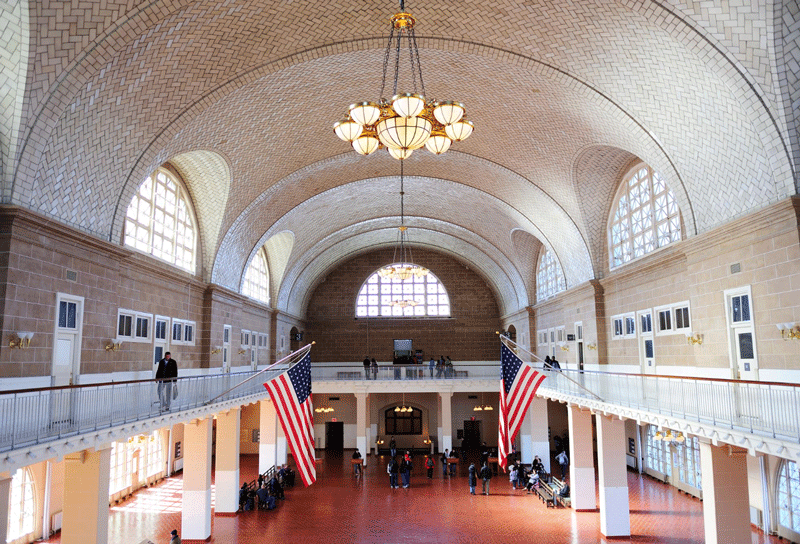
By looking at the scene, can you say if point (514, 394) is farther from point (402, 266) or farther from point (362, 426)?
point (362, 426)

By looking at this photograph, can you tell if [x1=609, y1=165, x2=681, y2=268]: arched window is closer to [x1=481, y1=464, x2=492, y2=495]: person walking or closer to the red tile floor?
the red tile floor

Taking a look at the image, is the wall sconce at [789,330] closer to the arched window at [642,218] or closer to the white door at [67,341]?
the arched window at [642,218]

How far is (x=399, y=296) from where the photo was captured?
39844 mm

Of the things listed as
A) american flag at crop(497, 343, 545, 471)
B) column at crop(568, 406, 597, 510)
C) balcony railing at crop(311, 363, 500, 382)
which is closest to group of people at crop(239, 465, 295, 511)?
balcony railing at crop(311, 363, 500, 382)

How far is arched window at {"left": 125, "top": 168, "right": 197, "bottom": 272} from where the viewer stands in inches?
663

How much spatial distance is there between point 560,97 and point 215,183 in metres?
11.3

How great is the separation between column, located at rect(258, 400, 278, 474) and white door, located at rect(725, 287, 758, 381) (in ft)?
61.6

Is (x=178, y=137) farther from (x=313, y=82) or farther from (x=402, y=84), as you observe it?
(x=402, y=84)

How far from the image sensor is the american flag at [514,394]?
14.4 m

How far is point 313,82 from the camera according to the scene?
53.7 feet

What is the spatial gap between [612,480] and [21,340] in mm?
15031

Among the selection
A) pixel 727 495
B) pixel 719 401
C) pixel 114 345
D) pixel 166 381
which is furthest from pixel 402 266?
pixel 719 401

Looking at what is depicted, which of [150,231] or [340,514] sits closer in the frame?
[150,231]

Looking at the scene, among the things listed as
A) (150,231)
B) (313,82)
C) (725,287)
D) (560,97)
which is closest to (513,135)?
(560,97)
